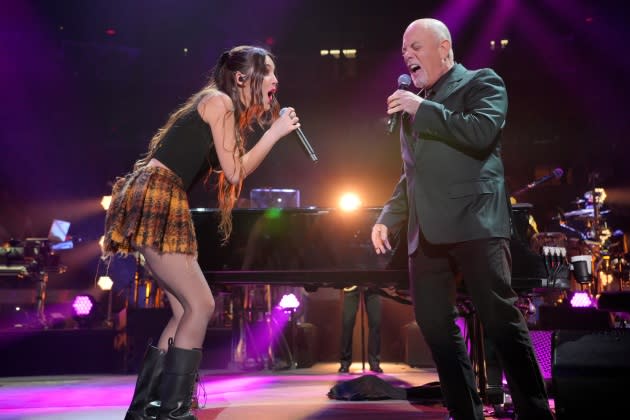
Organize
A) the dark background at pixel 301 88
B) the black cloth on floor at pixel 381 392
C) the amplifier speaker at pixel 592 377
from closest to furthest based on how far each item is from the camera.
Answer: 1. the amplifier speaker at pixel 592 377
2. the black cloth on floor at pixel 381 392
3. the dark background at pixel 301 88

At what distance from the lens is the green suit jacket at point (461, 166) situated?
2146 mm

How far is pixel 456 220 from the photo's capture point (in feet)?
7.11

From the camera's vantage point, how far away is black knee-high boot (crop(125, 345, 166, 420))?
2.35 m

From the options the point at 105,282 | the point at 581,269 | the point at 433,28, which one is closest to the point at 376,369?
the point at 581,269

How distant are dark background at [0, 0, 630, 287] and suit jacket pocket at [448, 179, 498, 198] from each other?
9852mm

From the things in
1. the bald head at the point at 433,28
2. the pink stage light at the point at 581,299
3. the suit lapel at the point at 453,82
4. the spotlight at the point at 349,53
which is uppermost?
the spotlight at the point at 349,53

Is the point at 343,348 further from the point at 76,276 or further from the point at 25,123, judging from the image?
the point at 25,123

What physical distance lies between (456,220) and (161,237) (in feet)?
3.61

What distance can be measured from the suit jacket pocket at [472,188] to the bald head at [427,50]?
526 millimetres

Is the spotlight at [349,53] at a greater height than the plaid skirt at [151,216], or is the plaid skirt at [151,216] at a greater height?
the spotlight at [349,53]

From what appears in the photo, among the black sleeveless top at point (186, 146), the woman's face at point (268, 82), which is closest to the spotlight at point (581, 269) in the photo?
the woman's face at point (268, 82)

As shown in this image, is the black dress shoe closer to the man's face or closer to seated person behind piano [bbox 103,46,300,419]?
seated person behind piano [bbox 103,46,300,419]

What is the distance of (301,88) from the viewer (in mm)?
12984

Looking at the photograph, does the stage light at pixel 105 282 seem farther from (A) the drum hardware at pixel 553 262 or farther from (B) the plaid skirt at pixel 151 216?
(A) the drum hardware at pixel 553 262
